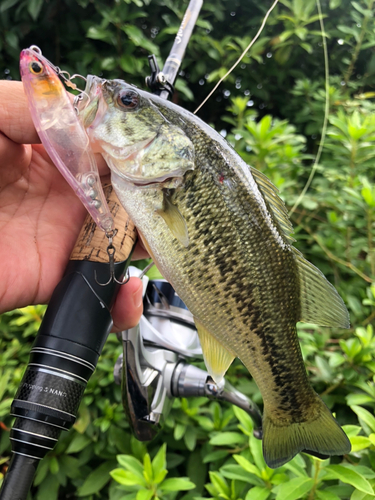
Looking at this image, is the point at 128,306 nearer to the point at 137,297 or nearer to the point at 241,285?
the point at 137,297

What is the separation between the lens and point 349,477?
772mm

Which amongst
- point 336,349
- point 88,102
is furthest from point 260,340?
point 336,349

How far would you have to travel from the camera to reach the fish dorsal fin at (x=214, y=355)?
2.47 ft

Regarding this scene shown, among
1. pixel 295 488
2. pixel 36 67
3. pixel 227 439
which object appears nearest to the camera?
pixel 36 67

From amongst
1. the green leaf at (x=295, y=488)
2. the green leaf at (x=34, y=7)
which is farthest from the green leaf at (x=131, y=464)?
the green leaf at (x=34, y=7)

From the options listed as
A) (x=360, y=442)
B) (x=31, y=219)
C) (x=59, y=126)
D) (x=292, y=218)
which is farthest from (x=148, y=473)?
(x=292, y=218)

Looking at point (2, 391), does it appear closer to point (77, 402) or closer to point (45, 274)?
point (45, 274)

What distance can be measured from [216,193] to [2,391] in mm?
1072

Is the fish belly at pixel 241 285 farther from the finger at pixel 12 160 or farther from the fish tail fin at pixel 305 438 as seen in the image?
the finger at pixel 12 160

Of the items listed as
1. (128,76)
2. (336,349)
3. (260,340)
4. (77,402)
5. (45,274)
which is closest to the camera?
(77,402)

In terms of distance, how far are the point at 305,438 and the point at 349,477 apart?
0.50ft

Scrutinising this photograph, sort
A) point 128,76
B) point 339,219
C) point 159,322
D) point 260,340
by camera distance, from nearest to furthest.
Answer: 1. point 260,340
2. point 159,322
3. point 339,219
4. point 128,76

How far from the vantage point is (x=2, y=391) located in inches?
47.3

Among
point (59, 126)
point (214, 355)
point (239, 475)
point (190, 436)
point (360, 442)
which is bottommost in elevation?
point (190, 436)
